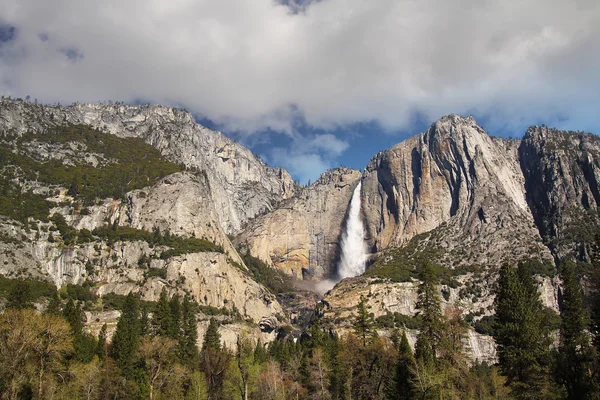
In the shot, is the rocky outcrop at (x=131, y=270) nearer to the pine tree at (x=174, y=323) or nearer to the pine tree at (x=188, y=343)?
the pine tree at (x=174, y=323)

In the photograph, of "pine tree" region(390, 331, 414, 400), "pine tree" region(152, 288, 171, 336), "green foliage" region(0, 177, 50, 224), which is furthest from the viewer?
"green foliage" region(0, 177, 50, 224)

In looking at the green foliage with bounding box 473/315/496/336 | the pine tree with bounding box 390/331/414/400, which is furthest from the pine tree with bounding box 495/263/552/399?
the green foliage with bounding box 473/315/496/336

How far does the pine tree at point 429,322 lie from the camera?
177 ft

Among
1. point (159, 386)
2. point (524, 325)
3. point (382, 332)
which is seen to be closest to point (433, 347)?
point (524, 325)

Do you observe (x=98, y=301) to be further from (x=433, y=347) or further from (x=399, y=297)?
(x=433, y=347)

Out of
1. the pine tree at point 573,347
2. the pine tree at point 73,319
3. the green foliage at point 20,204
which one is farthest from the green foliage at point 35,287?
the pine tree at point 573,347

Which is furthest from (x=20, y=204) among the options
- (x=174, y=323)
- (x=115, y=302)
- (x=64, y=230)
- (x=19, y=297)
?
(x=174, y=323)

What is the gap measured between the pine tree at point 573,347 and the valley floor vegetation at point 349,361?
0.12 metres

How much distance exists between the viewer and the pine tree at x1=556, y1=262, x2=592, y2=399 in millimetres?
44250

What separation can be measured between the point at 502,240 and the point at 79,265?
490 ft

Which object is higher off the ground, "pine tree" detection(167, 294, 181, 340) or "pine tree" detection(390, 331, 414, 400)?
"pine tree" detection(167, 294, 181, 340)

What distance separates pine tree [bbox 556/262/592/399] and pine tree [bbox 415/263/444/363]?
12.0m

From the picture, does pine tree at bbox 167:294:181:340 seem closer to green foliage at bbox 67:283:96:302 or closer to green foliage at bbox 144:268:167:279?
green foliage at bbox 67:283:96:302

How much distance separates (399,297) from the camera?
171 meters
